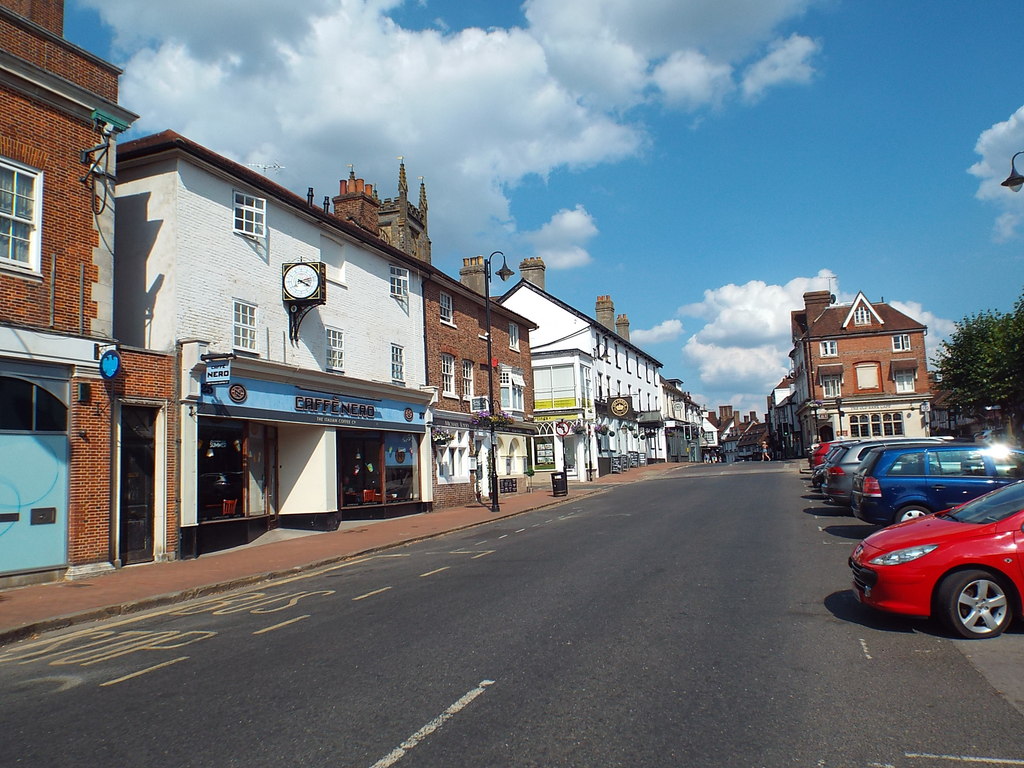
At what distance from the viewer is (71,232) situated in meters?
12.9

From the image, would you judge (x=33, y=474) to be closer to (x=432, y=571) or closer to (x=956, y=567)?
(x=432, y=571)

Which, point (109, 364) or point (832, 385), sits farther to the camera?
point (832, 385)

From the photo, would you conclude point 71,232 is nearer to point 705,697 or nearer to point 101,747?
point 101,747

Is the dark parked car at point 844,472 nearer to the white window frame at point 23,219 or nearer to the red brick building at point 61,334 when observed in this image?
the red brick building at point 61,334

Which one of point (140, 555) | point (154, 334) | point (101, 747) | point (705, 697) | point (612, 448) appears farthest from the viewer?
point (612, 448)

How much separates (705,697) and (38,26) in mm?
14901

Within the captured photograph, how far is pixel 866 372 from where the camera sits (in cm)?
5697

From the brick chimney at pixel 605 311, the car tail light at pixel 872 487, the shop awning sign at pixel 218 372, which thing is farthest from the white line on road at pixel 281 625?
the brick chimney at pixel 605 311

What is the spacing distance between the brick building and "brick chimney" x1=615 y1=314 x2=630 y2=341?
14.5 metres

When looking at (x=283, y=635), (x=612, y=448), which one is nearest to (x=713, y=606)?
(x=283, y=635)

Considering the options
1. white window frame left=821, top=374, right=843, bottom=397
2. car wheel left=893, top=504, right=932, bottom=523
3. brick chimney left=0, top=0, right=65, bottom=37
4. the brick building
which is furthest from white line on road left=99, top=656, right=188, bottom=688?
white window frame left=821, top=374, right=843, bottom=397

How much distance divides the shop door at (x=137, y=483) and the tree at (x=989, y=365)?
3465cm

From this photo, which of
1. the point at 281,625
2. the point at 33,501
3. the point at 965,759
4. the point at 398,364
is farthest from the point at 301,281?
the point at 965,759

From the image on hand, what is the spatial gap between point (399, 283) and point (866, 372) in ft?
149
